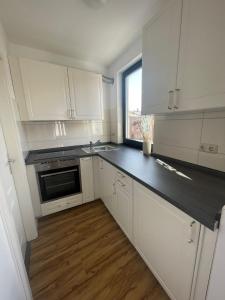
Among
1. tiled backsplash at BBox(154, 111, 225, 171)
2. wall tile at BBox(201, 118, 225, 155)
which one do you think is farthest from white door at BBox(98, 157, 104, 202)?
wall tile at BBox(201, 118, 225, 155)

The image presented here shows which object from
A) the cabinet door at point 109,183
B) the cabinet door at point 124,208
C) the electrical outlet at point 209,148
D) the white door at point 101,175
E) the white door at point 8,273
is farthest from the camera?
the white door at point 101,175

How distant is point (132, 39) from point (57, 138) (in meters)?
1.77

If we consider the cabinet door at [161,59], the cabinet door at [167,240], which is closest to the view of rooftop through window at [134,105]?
the cabinet door at [161,59]

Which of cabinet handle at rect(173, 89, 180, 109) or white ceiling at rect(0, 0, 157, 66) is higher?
white ceiling at rect(0, 0, 157, 66)

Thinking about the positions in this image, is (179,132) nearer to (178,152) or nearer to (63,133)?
(178,152)

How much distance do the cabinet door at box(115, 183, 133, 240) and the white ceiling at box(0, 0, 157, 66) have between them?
1.73 meters

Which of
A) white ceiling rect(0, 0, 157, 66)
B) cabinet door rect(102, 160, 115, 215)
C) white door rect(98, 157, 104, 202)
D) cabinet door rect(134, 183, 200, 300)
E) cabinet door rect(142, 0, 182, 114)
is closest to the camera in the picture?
cabinet door rect(134, 183, 200, 300)

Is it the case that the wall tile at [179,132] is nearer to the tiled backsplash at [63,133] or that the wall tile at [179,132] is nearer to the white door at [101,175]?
the white door at [101,175]

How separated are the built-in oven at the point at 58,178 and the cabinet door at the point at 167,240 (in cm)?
105

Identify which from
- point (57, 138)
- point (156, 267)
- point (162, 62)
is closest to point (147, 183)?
point (156, 267)

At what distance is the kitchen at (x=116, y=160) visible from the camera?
0.76 m

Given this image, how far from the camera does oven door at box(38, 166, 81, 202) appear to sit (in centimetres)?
173

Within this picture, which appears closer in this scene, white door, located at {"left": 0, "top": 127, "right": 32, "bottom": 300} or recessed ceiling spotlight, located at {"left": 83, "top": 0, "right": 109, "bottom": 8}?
white door, located at {"left": 0, "top": 127, "right": 32, "bottom": 300}

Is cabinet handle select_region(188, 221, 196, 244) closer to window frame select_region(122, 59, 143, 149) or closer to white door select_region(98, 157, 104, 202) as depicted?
white door select_region(98, 157, 104, 202)
